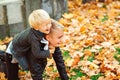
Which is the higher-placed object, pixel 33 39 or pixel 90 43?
pixel 33 39

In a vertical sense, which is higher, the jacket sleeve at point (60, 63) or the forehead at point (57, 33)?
the forehead at point (57, 33)

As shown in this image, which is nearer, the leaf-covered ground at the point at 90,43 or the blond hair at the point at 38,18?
the blond hair at the point at 38,18

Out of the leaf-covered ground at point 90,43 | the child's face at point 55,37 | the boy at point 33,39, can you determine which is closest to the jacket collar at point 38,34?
the boy at point 33,39

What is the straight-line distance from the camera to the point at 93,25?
6.25 metres

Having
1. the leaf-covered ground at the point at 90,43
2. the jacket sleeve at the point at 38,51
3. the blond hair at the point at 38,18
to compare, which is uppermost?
the blond hair at the point at 38,18

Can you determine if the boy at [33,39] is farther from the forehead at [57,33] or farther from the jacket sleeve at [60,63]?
the jacket sleeve at [60,63]

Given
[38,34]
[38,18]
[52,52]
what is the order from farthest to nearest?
[52,52] < [38,34] < [38,18]

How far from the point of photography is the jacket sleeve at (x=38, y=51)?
385cm

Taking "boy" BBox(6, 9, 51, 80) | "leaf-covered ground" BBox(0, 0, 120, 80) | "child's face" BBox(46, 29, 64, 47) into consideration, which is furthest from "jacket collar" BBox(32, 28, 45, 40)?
"leaf-covered ground" BBox(0, 0, 120, 80)

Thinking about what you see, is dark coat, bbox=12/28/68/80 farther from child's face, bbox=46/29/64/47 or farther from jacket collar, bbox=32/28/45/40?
child's face, bbox=46/29/64/47

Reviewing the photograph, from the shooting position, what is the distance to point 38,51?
12.7ft

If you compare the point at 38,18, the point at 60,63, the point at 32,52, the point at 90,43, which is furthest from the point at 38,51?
the point at 90,43

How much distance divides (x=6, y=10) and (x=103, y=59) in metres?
1.88

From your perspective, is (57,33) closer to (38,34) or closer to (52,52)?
(38,34)
